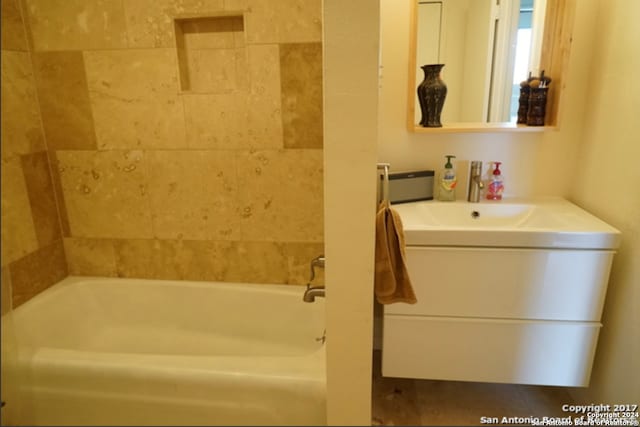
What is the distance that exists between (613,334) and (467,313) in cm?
56

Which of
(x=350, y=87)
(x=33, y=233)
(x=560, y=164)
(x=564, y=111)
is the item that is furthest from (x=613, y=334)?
(x=33, y=233)

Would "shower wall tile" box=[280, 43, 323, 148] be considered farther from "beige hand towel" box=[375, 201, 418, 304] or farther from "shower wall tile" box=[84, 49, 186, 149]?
"beige hand towel" box=[375, 201, 418, 304]

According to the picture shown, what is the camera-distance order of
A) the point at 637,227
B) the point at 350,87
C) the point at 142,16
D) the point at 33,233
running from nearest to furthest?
the point at 350,87, the point at 637,227, the point at 142,16, the point at 33,233

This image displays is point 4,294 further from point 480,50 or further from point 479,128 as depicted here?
point 480,50

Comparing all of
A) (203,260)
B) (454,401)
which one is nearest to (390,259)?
(454,401)

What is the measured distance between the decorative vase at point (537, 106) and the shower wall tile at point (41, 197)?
209 centimetres

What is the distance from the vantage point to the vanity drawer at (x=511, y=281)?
1.38m

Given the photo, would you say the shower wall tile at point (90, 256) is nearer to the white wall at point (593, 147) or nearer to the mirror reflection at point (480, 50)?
the white wall at point (593, 147)

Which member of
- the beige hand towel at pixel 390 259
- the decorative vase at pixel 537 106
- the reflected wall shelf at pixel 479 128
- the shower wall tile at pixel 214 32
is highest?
the shower wall tile at pixel 214 32

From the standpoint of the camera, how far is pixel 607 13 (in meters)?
1.50

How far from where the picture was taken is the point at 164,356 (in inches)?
51.1

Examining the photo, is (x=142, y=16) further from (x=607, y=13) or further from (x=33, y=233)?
(x=607, y=13)

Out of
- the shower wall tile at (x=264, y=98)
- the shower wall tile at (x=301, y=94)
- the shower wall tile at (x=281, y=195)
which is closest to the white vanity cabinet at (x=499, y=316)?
the shower wall tile at (x=281, y=195)

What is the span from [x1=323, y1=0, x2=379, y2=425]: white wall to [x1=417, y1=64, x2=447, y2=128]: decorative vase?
1037 millimetres
